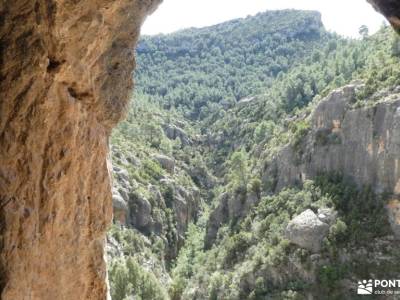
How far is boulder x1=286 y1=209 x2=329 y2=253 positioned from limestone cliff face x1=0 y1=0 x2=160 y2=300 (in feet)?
162

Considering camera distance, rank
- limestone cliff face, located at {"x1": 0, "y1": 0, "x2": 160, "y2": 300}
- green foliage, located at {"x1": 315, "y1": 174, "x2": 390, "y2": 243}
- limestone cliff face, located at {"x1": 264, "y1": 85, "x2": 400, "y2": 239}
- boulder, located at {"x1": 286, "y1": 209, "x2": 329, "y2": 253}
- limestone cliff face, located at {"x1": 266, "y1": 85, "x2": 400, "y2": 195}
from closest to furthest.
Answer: limestone cliff face, located at {"x1": 0, "y1": 0, "x2": 160, "y2": 300}
green foliage, located at {"x1": 315, "y1": 174, "x2": 390, "y2": 243}
limestone cliff face, located at {"x1": 264, "y1": 85, "x2": 400, "y2": 239}
limestone cliff face, located at {"x1": 266, "y1": 85, "x2": 400, "y2": 195}
boulder, located at {"x1": 286, "y1": 209, "x2": 329, "y2": 253}

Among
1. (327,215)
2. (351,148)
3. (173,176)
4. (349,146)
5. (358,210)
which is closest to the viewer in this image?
(358,210)

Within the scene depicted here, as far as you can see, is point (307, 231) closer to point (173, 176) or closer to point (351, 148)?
point (351, 148)

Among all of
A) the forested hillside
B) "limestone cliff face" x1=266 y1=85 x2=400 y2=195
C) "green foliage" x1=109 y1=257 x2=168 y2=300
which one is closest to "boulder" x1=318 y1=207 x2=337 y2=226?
the forested hillside

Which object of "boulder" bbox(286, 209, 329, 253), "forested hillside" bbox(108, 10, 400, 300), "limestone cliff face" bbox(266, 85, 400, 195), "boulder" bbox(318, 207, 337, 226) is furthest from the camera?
"boulder" bbox(318, 207, 337, 226)

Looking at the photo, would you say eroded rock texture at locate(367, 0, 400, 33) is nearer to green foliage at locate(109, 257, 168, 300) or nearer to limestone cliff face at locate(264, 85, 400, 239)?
limestone cliff face at locate(264, 85, 400, 239)

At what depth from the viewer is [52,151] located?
9.98 m

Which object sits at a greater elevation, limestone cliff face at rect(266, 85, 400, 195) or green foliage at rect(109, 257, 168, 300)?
limestone cliff face at rect(266, 85, 400, 195)

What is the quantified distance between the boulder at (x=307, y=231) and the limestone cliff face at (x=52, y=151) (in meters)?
49.4

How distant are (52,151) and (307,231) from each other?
54075 mm

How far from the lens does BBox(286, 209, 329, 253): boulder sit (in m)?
59.8

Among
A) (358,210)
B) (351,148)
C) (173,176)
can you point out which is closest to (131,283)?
(358,210)

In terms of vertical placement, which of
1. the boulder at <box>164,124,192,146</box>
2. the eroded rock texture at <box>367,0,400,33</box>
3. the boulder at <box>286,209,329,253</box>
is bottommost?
the boulder at <box>286,209,329,253</box>

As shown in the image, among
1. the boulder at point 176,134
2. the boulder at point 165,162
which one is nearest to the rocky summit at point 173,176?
the boulder at point 165,162
